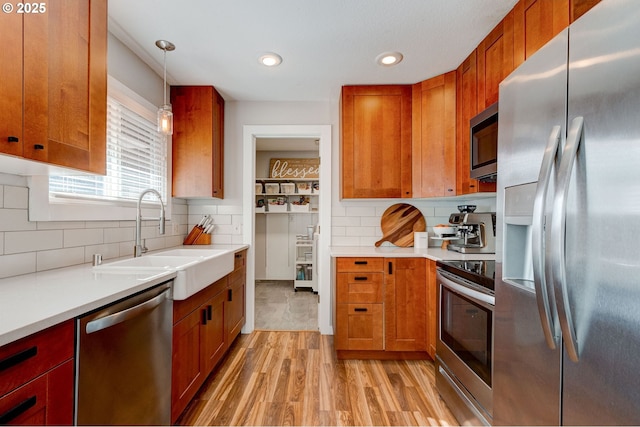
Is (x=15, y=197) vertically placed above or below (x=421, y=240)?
above

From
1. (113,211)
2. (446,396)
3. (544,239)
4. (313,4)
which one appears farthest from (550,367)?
(113,211)

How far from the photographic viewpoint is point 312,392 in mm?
1889

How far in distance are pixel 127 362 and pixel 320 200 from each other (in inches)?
82.1

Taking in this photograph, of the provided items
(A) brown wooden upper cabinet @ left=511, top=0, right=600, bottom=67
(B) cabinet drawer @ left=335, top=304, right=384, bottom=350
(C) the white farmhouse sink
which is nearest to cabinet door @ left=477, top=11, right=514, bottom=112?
(A) brown wooden upper cabinet @ left=511, top=0, right=600, bottom=67

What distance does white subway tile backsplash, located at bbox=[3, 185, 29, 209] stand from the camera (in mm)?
1305

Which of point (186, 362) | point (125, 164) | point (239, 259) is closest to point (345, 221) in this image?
point (239, 259)

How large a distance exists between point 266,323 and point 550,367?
2750 millimetres

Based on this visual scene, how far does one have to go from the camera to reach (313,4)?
5.18 ft

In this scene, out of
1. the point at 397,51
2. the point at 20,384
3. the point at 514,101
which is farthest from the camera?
the point at 397,51

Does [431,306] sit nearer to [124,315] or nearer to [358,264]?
[358,264]

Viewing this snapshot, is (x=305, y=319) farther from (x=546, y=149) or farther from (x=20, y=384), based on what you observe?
(x=546, y=149)

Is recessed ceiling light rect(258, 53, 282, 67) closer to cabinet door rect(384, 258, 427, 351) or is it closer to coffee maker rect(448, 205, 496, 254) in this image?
cabinet door rect(384, 258, 427, 351)

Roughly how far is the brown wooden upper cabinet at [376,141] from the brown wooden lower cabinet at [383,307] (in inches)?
26.8

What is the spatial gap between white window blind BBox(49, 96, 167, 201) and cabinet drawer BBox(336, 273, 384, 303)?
5.79ft
